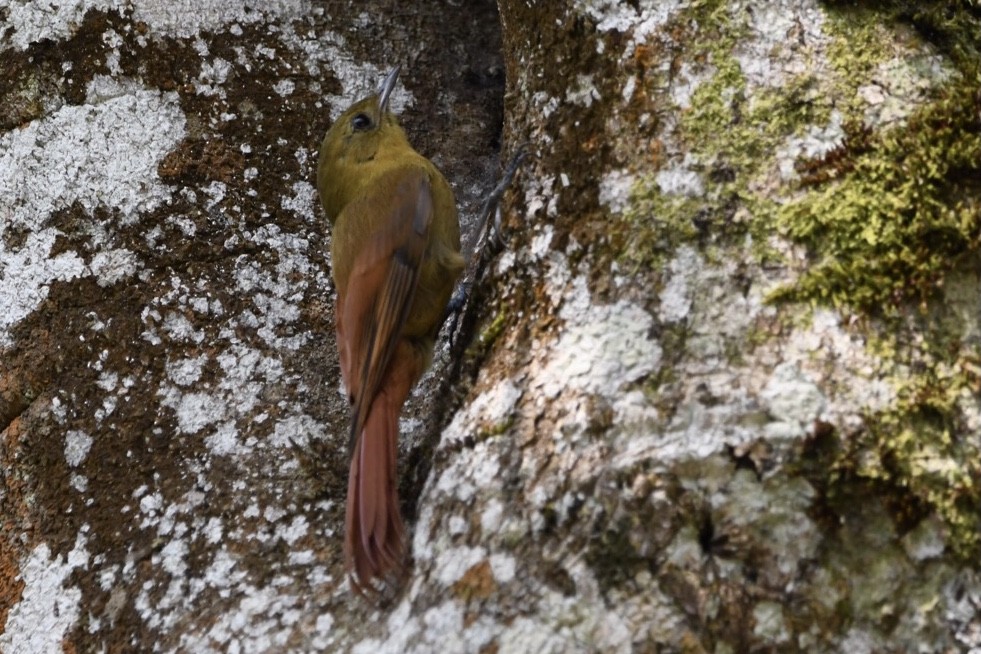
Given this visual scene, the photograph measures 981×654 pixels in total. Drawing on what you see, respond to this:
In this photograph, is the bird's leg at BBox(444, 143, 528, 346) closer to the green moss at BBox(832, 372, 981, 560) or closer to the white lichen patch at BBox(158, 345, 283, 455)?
the white lichen patch at BBox(158, 345, 283, 455)

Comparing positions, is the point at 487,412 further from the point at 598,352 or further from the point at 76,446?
the point at 76,446

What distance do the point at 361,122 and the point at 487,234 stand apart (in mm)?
607

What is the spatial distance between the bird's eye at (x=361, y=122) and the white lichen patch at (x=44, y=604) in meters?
1.31

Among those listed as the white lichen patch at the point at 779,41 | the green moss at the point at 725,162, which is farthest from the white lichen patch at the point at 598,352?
the white lichen patch at the point at 779,41

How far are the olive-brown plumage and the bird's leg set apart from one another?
0.04 m

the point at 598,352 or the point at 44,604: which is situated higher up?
the point at 598,352

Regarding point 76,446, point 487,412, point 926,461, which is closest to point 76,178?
point 76,446

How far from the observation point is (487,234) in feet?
8.75

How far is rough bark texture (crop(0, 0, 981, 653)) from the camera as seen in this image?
1.63 m

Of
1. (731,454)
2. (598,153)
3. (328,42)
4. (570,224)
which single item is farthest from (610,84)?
(328,42)

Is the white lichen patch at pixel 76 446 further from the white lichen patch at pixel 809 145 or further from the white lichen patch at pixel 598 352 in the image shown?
the white lichen patch at pixel 809 145

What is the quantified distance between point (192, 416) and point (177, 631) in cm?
A: 52

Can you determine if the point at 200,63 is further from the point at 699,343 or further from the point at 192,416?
the point at 699,343

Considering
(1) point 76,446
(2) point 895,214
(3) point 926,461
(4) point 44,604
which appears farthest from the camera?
(1) point 76,446
